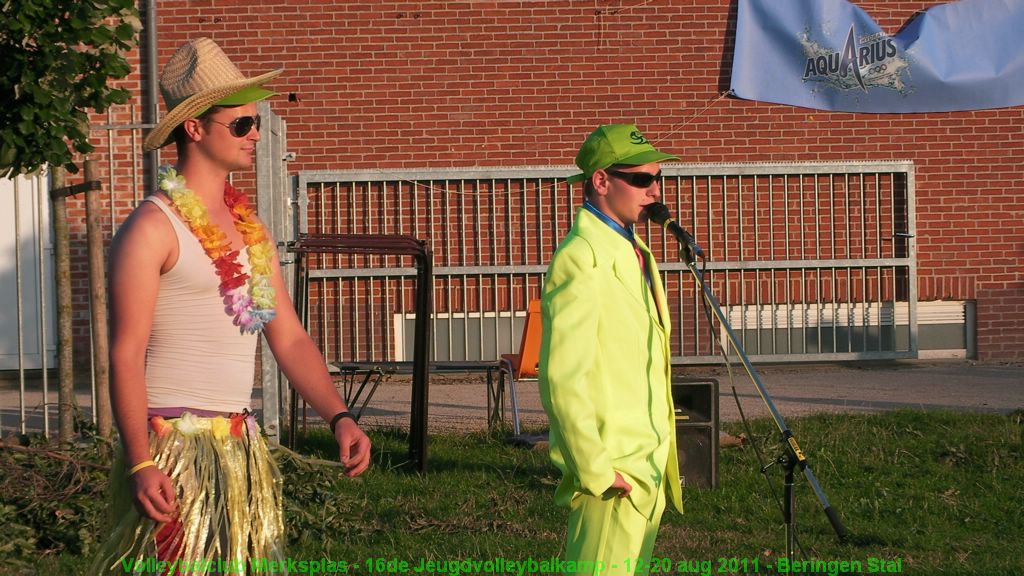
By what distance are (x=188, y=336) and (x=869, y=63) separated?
10946 millimetres

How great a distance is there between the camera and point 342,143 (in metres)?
13.1

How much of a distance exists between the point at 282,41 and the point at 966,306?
7.08 m

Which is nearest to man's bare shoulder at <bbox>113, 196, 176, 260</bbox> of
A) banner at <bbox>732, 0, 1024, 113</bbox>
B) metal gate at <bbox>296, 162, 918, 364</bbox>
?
metal gate at <bbox>296, 162, 918, 364</bbox>

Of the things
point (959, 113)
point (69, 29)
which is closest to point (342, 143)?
point (959, 113)

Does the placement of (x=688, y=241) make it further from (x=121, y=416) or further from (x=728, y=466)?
(x=728, y=466)

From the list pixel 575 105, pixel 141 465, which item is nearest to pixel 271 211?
pixel 141 465

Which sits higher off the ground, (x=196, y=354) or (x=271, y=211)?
(x=271, y=211)

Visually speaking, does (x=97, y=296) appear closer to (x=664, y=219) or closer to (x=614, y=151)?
(x=664, y=219)

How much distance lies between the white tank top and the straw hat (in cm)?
24

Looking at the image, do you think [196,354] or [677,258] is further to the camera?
[677,258]

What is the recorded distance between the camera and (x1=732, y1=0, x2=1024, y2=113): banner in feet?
43.5

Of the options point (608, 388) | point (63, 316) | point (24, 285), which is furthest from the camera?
point (24, 285)

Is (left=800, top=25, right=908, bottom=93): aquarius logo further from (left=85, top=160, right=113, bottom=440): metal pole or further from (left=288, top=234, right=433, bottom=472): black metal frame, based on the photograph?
(left=85, top=160, right=113, bottom=440): metal pole

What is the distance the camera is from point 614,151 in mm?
4137
